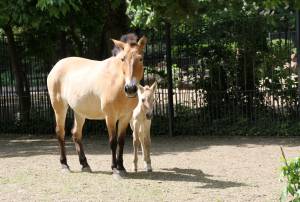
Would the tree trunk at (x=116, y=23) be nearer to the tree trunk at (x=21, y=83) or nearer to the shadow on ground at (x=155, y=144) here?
the shadow on ground at (x=155, y=144)

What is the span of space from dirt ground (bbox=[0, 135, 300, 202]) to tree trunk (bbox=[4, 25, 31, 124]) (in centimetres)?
178

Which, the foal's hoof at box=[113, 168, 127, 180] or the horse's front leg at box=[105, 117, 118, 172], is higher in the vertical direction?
the horse's front leg at box=[105, 117, 118, 172]

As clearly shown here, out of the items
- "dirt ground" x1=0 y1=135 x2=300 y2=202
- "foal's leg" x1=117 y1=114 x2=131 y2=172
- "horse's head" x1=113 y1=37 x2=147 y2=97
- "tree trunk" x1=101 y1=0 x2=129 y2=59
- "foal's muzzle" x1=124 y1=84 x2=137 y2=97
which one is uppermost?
"tree trunk" x1=101 y1=0 x2=129 y2=59

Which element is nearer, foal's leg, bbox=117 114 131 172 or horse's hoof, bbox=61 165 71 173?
foal's leg, bbox=117 114 131 172

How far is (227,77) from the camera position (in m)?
13.3

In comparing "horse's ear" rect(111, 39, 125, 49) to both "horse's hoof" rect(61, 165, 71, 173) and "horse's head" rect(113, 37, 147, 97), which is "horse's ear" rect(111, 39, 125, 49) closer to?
"horse's head" rect(113, 37, 147, 97)

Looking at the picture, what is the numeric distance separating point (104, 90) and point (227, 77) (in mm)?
5460

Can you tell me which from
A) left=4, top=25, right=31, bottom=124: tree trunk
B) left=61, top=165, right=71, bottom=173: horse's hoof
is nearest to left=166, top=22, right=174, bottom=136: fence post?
left=4, top=25, right=31, bottom=124: tree trunk

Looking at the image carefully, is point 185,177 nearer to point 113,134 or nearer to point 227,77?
point 113,134

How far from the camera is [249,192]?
23.5 ft

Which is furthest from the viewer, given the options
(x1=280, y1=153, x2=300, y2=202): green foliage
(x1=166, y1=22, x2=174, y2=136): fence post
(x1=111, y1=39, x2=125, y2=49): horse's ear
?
(x1=166, y1=22, x2=174, y2=136): fence post

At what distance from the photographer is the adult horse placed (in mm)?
8023

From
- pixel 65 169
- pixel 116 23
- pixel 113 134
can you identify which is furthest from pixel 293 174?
pixel 116 23

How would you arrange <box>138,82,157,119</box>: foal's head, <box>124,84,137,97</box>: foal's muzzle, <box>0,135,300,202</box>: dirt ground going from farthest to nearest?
<box>138,82,157,119</box>: foal's head
<box>124,84,137,97</box>: foal's muzzle
<box>0,135,300,202</box>: dirt ground
